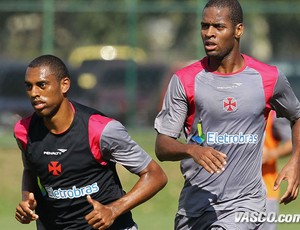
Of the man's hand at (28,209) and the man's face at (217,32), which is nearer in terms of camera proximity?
the man's hand at (28,209)

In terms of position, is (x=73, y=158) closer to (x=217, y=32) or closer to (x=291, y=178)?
(x=217, y=32)

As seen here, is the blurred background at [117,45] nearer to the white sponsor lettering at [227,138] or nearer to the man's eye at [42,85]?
A: the white sponsor lettering at [227,138]

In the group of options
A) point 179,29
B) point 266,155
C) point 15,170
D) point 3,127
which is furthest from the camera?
point 179,29

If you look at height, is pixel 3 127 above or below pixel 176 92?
below

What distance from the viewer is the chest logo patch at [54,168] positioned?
Answer: 23.6ft

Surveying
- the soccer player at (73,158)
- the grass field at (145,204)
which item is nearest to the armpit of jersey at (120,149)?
the soccer player at (73,158)

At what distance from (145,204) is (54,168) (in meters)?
8.70

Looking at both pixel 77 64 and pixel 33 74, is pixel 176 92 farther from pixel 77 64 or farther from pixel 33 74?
pixel 77 64

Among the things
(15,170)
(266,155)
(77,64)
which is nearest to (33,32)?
(77,64)

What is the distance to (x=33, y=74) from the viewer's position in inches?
288

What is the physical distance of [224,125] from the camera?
7.52 m

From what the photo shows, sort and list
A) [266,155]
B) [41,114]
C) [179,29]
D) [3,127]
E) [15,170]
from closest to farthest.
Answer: [41,114] < [266,155] < [15,170] < [3,127] < [179,29]

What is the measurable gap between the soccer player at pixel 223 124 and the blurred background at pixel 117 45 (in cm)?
Answer: 1239

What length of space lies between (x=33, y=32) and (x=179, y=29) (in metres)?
3.13
